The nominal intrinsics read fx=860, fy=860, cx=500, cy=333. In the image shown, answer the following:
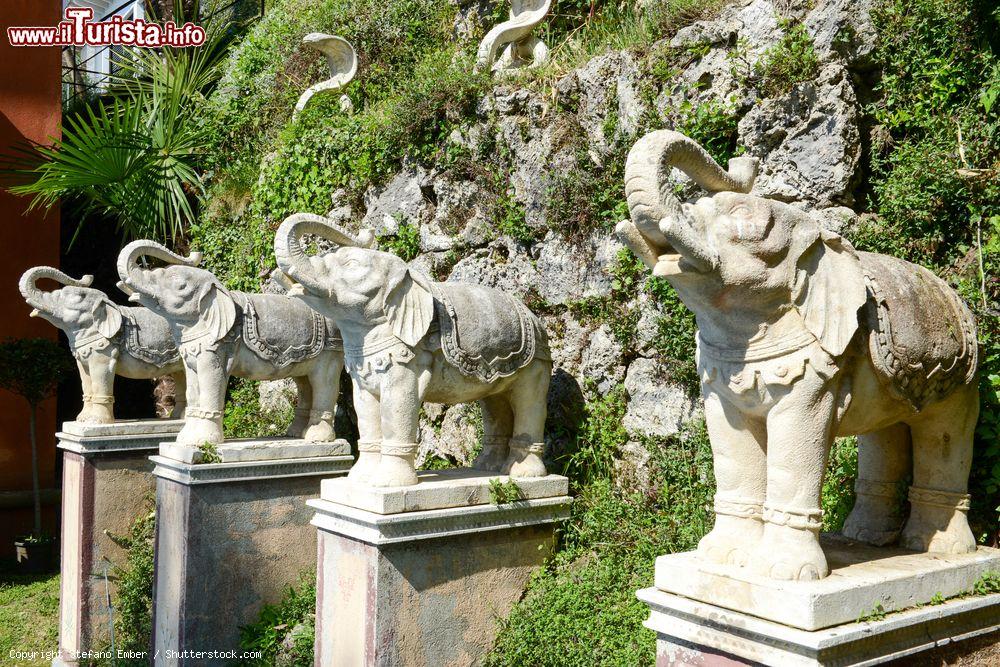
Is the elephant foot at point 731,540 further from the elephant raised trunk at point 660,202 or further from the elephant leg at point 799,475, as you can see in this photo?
the elephant raised trunk at point 660,202

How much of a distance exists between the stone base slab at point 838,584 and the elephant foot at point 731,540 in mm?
54

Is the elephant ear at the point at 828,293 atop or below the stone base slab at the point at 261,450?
atop

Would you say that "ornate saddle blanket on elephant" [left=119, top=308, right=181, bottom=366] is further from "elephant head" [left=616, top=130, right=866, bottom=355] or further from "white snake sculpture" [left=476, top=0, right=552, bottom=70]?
"elephant head" [left=616, top=130, right=866, bottom=355]

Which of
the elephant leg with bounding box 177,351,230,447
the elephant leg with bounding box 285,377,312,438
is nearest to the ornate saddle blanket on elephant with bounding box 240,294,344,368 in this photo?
the elephant leg with bounding box 177,351,230,447

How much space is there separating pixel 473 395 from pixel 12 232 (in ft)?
25.1

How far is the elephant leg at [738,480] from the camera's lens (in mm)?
2957

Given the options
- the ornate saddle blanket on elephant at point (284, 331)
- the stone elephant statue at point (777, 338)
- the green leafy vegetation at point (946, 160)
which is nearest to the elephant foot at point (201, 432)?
the ornate saddle blanket on elephant at point (284, 331)

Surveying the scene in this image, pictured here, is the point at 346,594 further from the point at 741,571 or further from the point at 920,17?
the point at 920,17

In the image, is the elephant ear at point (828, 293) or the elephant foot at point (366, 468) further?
the elephant foot at point (366, 468)

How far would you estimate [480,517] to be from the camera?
4.52m

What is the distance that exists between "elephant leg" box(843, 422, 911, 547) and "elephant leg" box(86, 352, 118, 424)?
567 cm

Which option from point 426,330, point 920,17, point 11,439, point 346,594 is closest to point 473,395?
point 426,330

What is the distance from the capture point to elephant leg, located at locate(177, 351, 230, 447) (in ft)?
18.3

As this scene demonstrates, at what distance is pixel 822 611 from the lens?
2.58 metres
